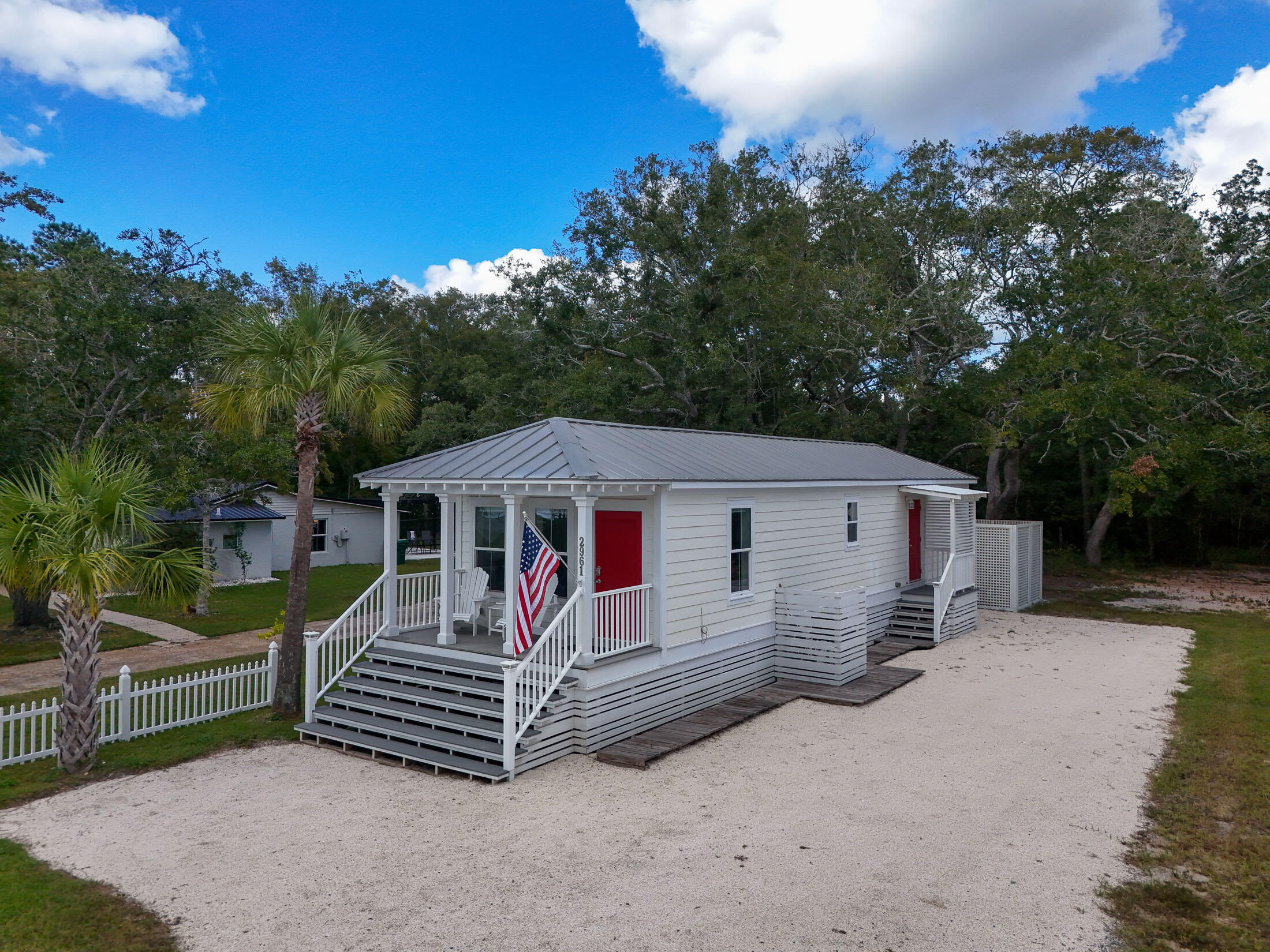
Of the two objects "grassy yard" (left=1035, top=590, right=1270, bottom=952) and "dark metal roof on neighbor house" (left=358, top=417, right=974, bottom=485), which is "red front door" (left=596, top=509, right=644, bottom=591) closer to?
"dark metal roof on neighbor house" (left=358, top=417, right=974, bottom=485)

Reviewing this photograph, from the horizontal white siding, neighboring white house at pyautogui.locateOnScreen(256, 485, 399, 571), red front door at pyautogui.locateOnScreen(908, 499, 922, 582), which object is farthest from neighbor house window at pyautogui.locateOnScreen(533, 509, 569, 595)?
neighboring white house at pyautogui.locateOnScreen(256, 485, 399, 571)

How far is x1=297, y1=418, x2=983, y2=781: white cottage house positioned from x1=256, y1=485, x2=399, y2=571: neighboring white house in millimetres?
17726

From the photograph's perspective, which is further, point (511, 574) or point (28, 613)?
A: point (28, 613)

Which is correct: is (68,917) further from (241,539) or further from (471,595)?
(241,539)

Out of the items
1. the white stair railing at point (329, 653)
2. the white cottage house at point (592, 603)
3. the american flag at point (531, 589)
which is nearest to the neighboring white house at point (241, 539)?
the white cottage house at point (592, 603)

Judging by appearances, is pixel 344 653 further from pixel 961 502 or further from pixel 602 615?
pixel 961 502

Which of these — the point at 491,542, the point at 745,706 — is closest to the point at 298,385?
the point at 491,542

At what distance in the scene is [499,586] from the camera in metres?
11.5

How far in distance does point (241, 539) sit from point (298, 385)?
1791 centimetres

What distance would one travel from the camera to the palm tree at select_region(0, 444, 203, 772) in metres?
7.88

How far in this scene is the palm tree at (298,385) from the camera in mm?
9984

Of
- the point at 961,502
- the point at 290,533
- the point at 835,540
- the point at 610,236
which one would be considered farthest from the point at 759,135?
the point at 290,533

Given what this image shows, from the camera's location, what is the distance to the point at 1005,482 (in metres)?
26.4

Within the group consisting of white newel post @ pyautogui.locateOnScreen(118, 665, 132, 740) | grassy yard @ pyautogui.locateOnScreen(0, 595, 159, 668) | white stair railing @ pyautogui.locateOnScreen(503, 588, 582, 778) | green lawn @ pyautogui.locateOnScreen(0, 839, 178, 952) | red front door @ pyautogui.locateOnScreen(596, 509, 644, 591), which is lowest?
green lawn @ pyautogui.locateOnScreen(0, 839, 178, 952)
